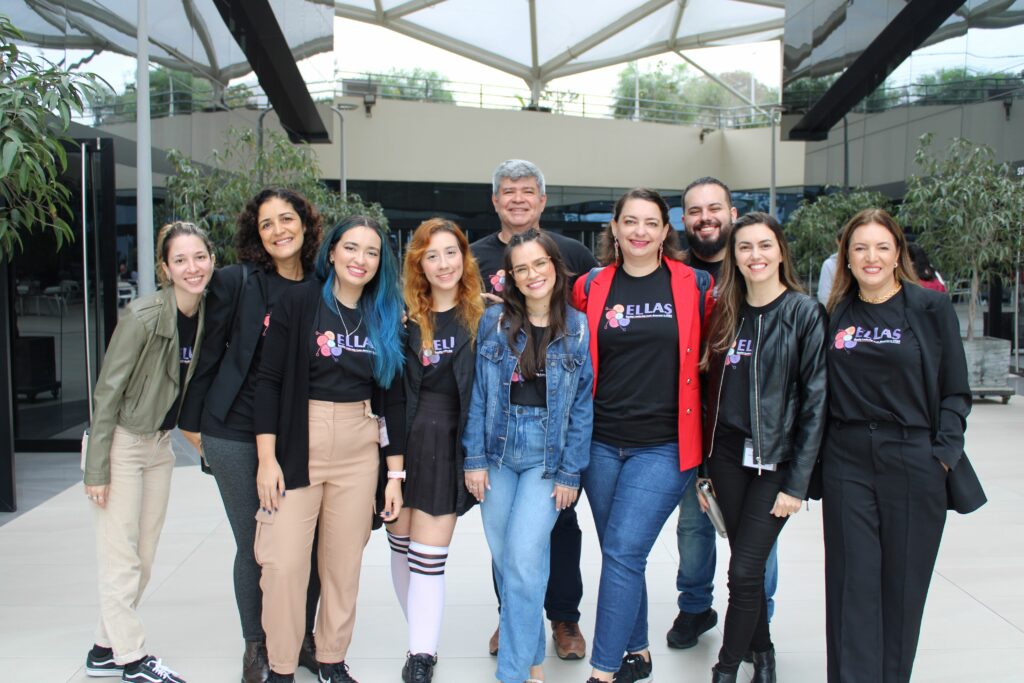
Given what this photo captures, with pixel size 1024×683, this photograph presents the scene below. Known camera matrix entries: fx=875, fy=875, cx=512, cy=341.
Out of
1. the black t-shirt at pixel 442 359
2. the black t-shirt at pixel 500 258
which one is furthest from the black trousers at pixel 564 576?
the black t-shirt at pixel 500 258

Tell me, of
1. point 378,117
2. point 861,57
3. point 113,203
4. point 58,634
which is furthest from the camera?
point 378,117

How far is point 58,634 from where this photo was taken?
12.8 feet

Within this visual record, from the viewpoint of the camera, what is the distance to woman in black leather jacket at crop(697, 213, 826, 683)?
3.01m

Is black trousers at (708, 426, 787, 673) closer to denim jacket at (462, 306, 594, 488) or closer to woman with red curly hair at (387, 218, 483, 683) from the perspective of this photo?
denim jacket at (462, 306, 594, 488)

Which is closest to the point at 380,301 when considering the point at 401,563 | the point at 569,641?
the point at 401,563

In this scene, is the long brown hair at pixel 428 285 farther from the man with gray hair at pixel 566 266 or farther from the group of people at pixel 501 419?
the man with gray hair at pixel 566 266

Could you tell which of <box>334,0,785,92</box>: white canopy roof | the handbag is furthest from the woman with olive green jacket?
<box>334,0,785,92</box>: white canopy roof

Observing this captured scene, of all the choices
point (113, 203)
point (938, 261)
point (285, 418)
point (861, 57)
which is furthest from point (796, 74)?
point (285, 418)

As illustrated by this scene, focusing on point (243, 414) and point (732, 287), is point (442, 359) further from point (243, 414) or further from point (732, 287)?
point (732, 287)

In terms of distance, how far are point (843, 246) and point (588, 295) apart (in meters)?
0.94

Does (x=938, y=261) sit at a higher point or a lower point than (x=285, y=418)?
higher

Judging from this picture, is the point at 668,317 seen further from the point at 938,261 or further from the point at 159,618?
the point at 938,261

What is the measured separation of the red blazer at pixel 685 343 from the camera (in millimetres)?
3221

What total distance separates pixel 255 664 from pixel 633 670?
147 cm
